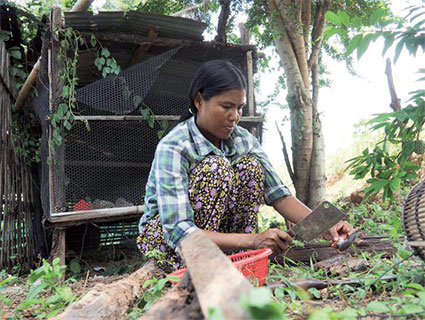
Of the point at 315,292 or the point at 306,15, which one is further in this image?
the point at 306,15

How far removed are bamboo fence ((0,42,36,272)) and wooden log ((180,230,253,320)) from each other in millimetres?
3498

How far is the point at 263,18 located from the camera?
5.00 metres

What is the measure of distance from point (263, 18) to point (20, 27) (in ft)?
8.84

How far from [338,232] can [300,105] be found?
2513 mm

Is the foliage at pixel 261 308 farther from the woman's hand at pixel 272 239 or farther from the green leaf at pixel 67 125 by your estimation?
the green leaf at pixel 67 125

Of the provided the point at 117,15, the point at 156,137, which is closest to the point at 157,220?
the point at 156,137

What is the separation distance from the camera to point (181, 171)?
2.34 metres

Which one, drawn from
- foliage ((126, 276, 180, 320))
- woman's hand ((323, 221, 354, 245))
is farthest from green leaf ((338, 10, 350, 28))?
foliage ((126, 276, 180, 320))

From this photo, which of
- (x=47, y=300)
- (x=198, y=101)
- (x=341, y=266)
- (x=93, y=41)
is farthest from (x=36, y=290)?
(x=93, y=41)

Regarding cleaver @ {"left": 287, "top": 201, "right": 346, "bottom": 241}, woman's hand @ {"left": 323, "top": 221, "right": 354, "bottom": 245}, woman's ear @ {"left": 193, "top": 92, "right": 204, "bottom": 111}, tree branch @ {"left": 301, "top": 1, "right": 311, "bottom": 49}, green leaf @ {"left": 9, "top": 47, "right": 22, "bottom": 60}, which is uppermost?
tree branch @ {"left": 301, "top": 1, "right": 311, "bottom": 49}

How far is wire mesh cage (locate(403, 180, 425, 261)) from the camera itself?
180cm

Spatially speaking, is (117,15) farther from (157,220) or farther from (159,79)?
(157,220)

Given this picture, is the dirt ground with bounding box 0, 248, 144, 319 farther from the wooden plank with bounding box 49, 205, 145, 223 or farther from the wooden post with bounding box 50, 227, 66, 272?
the wooden plank with bounding box 49, 205, 145, 223

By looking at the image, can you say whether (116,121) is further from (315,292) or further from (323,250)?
(315,292)
